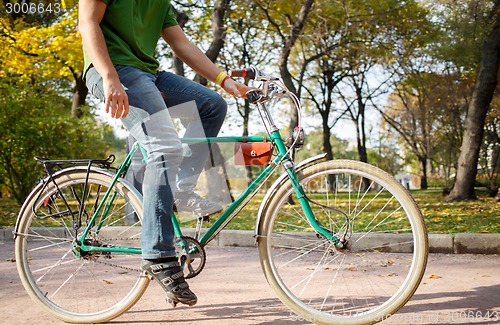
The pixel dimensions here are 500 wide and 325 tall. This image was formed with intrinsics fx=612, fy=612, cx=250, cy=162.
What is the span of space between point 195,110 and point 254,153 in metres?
0.44

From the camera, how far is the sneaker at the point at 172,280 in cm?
315

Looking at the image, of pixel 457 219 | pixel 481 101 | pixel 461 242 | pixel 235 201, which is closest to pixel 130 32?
pixel 235 201

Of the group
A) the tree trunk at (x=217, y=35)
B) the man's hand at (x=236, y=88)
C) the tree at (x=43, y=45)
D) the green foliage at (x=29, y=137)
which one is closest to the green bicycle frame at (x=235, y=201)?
the man's hand at (x=236, y=88)

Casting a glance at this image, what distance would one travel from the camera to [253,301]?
3980mm

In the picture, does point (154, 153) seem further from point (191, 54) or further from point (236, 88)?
point (191, 54)

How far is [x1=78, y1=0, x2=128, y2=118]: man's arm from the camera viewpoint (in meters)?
3.03

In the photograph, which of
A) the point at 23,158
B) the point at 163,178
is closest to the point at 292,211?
the point at 163,178

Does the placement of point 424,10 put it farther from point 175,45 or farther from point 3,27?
point 175,45

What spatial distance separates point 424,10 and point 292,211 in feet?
70.5

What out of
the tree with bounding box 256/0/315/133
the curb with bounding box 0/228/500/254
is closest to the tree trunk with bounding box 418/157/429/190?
the tree with bounding box 256/0/315/133

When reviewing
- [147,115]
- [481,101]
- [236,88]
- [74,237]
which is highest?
[481,101]

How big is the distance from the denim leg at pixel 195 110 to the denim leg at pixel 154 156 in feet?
0.61

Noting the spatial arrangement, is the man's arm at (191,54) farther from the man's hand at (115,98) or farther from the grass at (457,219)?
the grass at (457,219)

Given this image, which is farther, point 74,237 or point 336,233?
point 74,237
